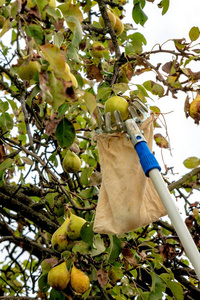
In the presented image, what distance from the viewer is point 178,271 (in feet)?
7.01

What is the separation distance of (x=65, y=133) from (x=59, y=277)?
1.75ft

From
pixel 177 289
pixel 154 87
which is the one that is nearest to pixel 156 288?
pixel 177 289

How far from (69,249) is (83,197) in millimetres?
234

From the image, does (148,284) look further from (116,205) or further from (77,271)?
(116,205)

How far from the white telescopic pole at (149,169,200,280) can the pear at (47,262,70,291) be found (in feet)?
2.33

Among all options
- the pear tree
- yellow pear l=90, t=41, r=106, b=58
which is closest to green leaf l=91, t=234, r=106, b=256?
the pear tree

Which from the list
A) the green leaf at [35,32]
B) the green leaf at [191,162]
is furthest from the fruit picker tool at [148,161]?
the green leaf at [191,162]

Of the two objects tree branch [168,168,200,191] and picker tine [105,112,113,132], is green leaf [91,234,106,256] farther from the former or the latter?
picker tine [105,112,113,132]

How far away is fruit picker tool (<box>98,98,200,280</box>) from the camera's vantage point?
0.84 m

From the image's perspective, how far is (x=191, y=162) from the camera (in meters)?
1.79

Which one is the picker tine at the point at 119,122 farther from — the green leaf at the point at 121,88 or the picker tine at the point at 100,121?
the green leaf at the point at 121,88

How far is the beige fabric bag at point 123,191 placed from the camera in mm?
1076

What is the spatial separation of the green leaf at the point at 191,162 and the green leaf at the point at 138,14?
659mm

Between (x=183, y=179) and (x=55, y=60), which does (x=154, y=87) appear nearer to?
(x=183, y=179)
